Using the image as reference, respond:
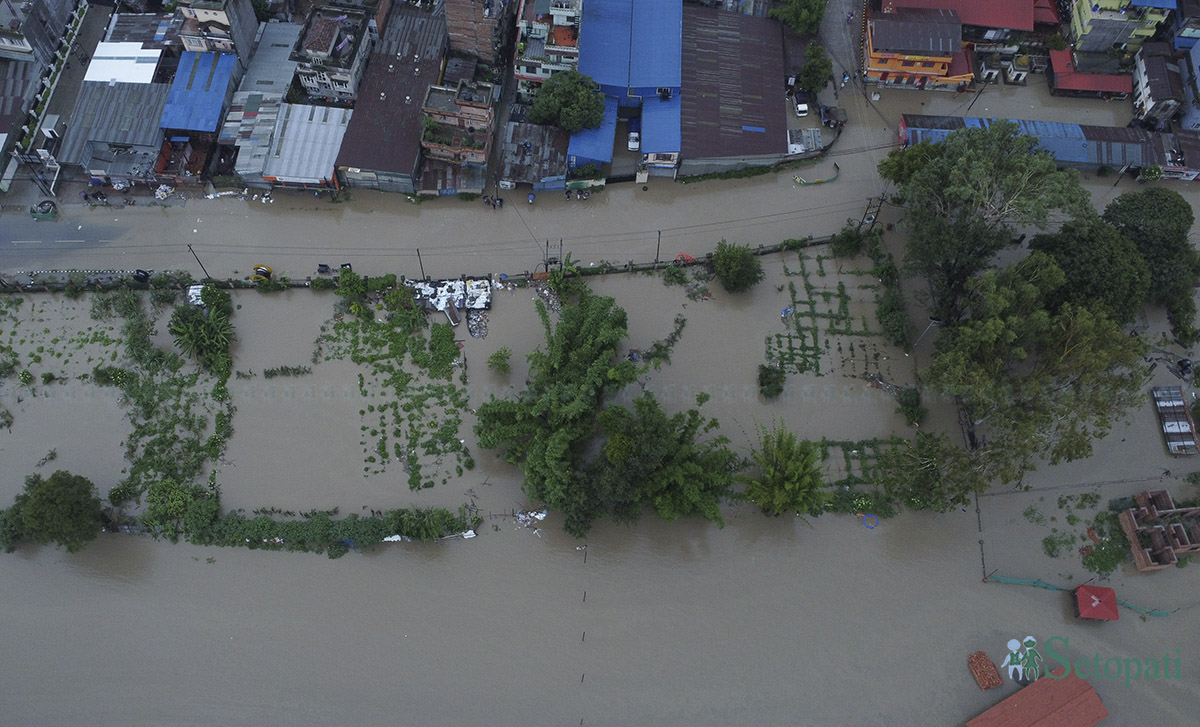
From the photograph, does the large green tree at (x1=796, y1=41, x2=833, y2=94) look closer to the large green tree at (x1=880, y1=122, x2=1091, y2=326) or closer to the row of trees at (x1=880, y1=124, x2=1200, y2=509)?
the row of trees at (x1=880, y1=124, x2=1200, y2=509)

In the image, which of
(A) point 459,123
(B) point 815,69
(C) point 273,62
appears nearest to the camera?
(A) point 459,123

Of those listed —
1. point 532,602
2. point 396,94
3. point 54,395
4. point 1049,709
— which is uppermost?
point 396,94

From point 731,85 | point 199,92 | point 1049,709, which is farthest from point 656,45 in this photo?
point 1049,709

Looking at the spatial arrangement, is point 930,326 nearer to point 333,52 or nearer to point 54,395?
point 333,52

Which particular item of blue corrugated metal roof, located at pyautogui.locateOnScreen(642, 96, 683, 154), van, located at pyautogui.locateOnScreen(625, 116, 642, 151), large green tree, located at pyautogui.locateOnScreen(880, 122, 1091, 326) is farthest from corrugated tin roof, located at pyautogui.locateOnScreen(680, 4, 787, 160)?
large green tree, located at pyautogui.locateOnScreen(880, 122, 1091, 326)

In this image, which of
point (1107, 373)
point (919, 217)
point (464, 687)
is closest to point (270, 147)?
point (464, 687)

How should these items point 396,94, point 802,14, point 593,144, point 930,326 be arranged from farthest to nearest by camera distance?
point 802,14 → point 396,94 → point 593,144 → point 930,326

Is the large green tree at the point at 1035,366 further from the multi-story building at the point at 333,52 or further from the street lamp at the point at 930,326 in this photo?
the multi-story building at the point at 333,52
